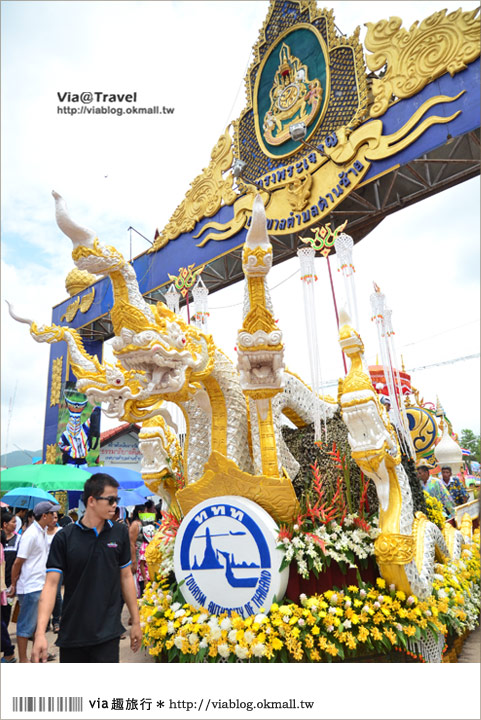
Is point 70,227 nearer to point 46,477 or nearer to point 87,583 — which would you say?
point 87,583

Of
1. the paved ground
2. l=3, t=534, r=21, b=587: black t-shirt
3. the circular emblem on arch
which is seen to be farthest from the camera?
the circular emblem on arch

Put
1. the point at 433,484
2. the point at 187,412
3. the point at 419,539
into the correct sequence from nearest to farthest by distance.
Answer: the point at 419,539 < the point at 187,412 < the point at 433,484

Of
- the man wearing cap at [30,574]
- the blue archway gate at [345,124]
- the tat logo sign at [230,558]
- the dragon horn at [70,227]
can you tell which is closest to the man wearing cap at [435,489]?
the tat logo sign at [230,558]

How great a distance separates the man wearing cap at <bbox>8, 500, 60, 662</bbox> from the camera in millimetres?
3518

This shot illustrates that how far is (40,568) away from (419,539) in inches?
107

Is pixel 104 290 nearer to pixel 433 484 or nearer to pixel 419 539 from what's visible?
pixel 433 484

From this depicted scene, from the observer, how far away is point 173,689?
2.00m

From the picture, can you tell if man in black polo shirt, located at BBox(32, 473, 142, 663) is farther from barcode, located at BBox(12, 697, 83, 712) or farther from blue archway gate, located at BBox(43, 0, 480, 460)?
blue archway gate, located at BBox(43, 0, 480, 460)

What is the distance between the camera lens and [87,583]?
1.98 meters

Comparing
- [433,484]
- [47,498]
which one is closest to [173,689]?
[433,484]

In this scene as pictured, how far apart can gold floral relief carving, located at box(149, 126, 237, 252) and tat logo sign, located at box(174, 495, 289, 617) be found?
207 inches

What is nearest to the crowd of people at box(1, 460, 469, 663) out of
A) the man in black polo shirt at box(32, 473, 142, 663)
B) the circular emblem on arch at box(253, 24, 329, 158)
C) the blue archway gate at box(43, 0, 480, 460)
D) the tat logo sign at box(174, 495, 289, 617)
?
the man in black polo shirt at box(32, 473, 142, 663)

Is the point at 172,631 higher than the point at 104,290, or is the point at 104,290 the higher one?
the point at 104,290

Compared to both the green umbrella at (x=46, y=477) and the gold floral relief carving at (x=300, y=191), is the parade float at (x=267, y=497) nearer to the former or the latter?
the gold floral relief carving at (x=300, y=191)
